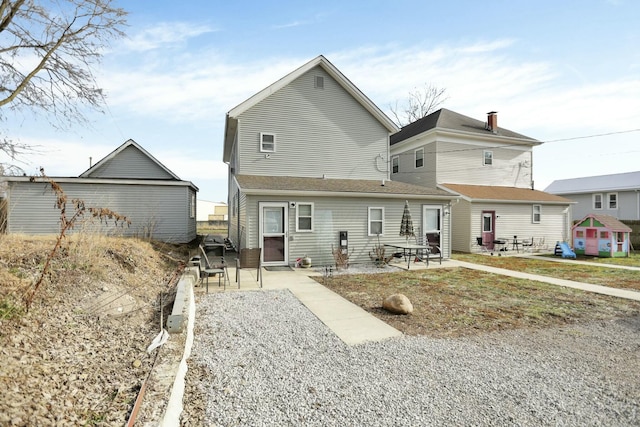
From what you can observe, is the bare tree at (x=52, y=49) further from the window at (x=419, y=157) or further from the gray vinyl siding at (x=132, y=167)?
the window at (x=419, y=157)

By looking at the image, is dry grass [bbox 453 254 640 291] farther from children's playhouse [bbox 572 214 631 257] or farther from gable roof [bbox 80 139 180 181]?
gable roof [bbox 80 139 180 181]

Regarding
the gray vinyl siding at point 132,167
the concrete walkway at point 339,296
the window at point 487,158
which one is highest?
the window at point 487,158

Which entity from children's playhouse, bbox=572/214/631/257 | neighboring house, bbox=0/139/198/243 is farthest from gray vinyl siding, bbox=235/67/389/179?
children's playhouse, bbox=572/214/631/257

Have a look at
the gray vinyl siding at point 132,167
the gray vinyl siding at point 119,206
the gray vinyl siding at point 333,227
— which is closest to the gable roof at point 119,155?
the gray vinyl siding at point 132,167

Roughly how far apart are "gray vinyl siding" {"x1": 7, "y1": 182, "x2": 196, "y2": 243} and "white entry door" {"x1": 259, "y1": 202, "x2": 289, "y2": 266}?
220 inches

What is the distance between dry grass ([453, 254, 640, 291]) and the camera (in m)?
10.1

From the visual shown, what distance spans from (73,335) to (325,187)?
377 inches

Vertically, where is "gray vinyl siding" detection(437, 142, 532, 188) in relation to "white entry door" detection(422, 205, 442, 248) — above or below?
above

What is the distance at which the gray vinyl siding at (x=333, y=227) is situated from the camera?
1172 centimetres

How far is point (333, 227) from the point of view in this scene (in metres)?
12.5

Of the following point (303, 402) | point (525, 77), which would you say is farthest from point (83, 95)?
point (525, 77)

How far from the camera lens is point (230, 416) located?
3010 millimetres

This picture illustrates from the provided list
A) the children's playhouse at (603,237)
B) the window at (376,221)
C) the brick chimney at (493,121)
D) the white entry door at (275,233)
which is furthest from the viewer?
the brick chimney at (493,121)

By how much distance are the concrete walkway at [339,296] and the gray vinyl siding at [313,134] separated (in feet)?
16.1
